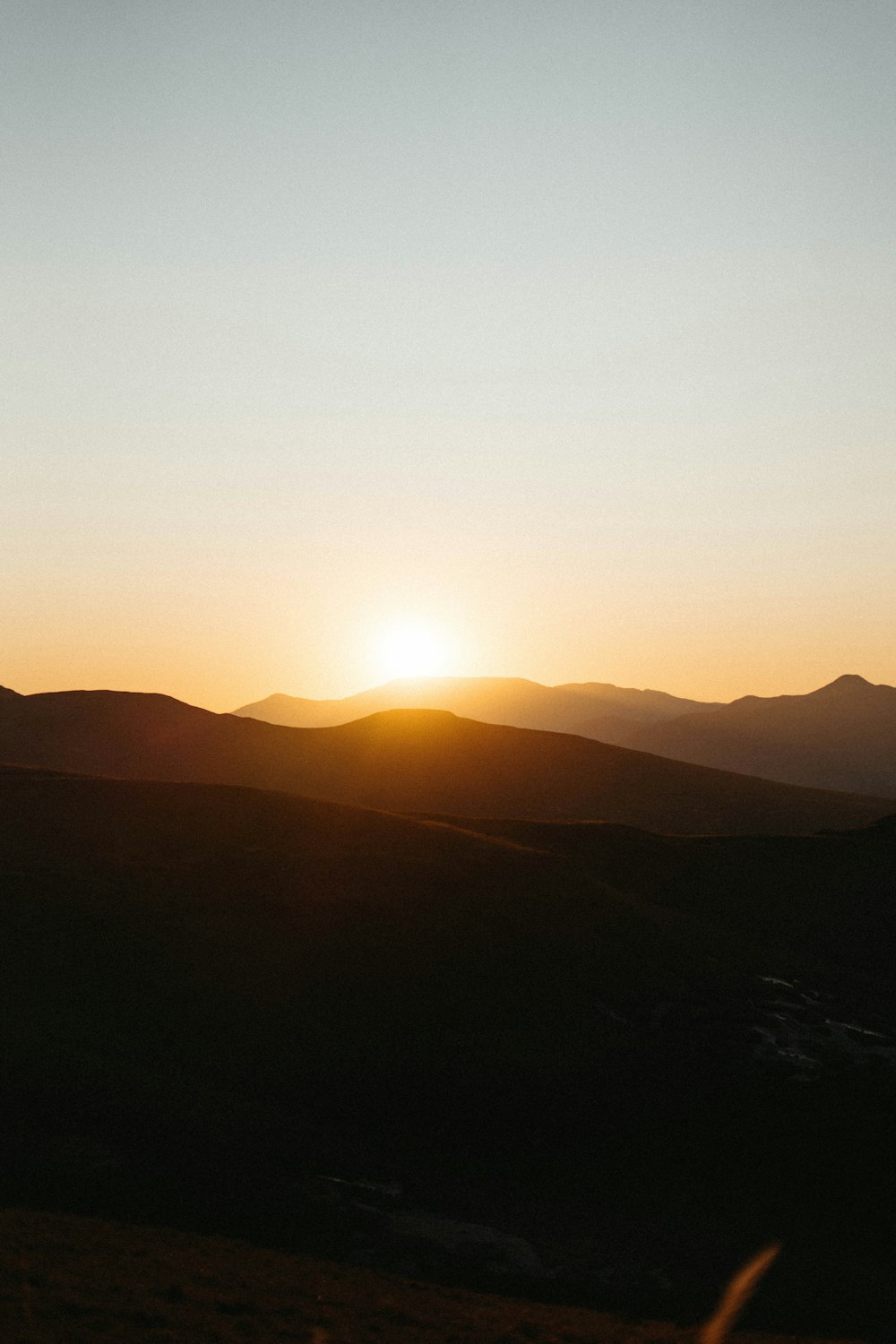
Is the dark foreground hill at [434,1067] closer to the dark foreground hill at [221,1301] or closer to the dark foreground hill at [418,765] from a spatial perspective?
the dark foreground hill at [221,1301]

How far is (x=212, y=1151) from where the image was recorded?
2683 cm

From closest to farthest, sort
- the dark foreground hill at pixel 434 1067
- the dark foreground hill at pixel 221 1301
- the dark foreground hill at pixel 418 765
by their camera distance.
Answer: the dark foreground hill at pixel 221 1301
the dark foreground hill at pixel 434 1067
the dark foreground hill at pixel 418 765

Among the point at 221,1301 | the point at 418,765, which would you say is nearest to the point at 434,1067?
the point at 221,1301

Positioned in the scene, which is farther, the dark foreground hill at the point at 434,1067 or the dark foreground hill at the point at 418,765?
the dark foreground hill at the point at 418,765

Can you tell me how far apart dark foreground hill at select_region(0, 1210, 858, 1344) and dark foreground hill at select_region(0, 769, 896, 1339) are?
49.2 inches

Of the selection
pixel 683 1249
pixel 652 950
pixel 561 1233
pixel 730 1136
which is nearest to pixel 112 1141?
pixel 561 1233

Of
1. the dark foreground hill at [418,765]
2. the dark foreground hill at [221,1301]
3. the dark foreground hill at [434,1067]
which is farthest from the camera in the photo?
the dark foreground hill at [418,765]

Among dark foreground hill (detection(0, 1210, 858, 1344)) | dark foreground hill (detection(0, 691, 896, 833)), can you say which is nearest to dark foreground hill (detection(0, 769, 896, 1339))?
dark foreground hill (detection(0, 1210, 858, 1344))

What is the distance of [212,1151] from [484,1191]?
7450 mm

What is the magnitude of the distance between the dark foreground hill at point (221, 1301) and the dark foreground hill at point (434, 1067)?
1.25m

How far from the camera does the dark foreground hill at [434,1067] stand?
80.9 feet

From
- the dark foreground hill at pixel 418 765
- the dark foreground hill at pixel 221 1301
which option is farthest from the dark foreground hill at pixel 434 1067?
the dark foreground hill at pixel 418 765

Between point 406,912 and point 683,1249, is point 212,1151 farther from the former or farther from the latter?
point 406,912

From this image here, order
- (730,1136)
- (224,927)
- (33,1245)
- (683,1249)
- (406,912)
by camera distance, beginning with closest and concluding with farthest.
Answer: (33,1245)
(683,1249)
(730,1136)
(224,927)
(406,912)
